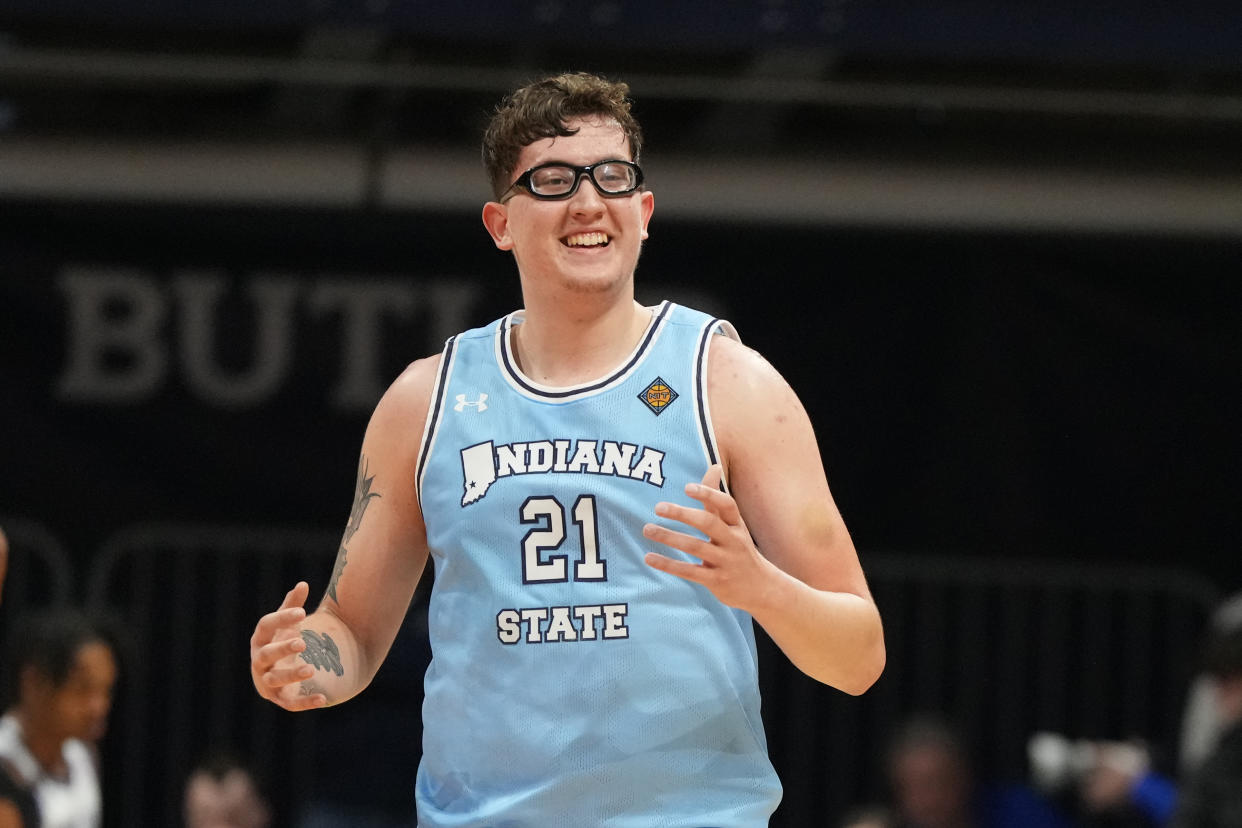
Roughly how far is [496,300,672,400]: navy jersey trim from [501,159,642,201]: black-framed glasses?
0.25 metres

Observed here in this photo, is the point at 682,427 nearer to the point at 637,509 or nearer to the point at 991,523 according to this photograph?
the point at 637,509

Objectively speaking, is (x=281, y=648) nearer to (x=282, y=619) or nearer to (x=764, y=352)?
(x=282, y=619)

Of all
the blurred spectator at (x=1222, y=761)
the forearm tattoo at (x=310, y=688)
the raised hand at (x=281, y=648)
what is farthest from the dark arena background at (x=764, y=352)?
the raised hand at (x=281, y=648)

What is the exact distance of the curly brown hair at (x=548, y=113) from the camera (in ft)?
11.4

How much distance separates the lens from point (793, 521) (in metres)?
3.31

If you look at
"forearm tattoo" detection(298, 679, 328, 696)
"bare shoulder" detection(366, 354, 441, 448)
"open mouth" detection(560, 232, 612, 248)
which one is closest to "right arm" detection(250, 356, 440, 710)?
"bare shoulder" detection(366, 354, 441, 448)

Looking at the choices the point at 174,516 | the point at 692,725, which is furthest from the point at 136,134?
the point at 692,725

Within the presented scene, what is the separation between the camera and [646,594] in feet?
10.7

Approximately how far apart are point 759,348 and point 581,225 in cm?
399

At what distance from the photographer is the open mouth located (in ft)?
11.2

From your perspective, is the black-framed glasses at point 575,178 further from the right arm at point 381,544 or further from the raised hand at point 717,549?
the raised hand at point 717,549

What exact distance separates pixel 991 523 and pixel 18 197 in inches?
151

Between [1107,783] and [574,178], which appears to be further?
[1107,783]

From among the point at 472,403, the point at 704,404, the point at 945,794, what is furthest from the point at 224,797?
the point at 704,404
